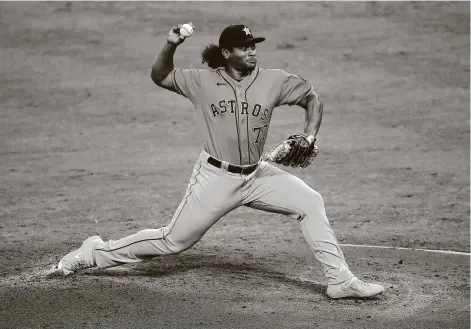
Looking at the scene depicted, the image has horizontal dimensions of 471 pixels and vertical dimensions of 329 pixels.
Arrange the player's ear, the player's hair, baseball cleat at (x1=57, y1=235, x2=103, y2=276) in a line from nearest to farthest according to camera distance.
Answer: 1. the player's ear
2. the player's hair
3. baseball cleat at (x1=57, y1=235, x2=103, y2=276)

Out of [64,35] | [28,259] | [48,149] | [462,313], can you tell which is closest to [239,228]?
[28,259]

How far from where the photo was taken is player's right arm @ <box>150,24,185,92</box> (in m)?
5.38

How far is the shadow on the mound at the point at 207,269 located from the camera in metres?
6.16

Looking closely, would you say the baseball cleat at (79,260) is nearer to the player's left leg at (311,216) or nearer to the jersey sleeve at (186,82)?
the player's left leg at (311,216)

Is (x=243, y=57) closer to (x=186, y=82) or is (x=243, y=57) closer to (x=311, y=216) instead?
(x=186, y=82)

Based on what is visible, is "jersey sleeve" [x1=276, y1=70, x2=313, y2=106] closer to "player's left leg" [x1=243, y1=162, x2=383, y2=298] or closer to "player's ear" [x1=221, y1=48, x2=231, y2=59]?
"player's ear" [x1=221, y1=48, x2=231, y2=59]

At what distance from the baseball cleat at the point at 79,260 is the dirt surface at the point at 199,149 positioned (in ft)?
0.29

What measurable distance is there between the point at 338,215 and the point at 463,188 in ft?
6.26

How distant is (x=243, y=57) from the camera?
5711 mm

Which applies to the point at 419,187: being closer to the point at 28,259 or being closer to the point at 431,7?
the point at 28,259

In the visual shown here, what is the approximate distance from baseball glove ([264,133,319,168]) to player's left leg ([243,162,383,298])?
156 mm

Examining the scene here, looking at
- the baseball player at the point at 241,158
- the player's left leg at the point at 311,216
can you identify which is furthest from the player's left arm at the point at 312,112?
the player's left leg at the point at 311,216

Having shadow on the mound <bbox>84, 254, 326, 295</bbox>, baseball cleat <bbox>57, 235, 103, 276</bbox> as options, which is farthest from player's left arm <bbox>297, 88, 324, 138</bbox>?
baseball cleat <bbox>57, 235, 103, 276</bbox>

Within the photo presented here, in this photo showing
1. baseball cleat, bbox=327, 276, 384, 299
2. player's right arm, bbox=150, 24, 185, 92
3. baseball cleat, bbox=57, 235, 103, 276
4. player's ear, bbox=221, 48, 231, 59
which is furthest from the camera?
baseball cleat, bbox=57, 235, 103, 276
